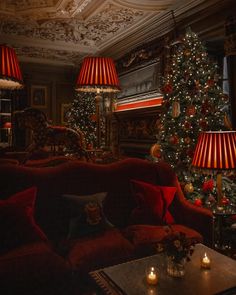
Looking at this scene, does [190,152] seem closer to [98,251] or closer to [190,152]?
[190,152]

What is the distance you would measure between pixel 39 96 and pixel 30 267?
741 centimetres

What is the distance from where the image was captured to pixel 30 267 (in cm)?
199

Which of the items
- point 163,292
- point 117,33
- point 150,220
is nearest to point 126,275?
point 163,292

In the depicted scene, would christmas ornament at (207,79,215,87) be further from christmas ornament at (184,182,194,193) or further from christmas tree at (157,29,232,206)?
christmas ornament at (184,182,194,193)

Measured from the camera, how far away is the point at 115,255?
2.27 metres

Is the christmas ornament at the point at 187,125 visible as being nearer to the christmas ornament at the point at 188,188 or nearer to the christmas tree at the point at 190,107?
the christmas tree at the point at 190,107

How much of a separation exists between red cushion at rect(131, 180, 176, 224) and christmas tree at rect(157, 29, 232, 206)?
81 cm

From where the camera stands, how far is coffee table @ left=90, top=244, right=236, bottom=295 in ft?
5.15

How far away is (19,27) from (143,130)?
10.6 feet

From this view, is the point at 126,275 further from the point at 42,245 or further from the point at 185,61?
the point at 185,61

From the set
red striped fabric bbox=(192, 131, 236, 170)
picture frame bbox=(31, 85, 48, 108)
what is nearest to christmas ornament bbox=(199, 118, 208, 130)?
red striped fabric bbox=(192, 131, 236, 170)

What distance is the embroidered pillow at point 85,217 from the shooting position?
2.44 meters

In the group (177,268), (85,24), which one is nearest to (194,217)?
(177,268)

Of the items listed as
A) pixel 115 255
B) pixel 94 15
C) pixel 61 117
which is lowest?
pixel 115 255
